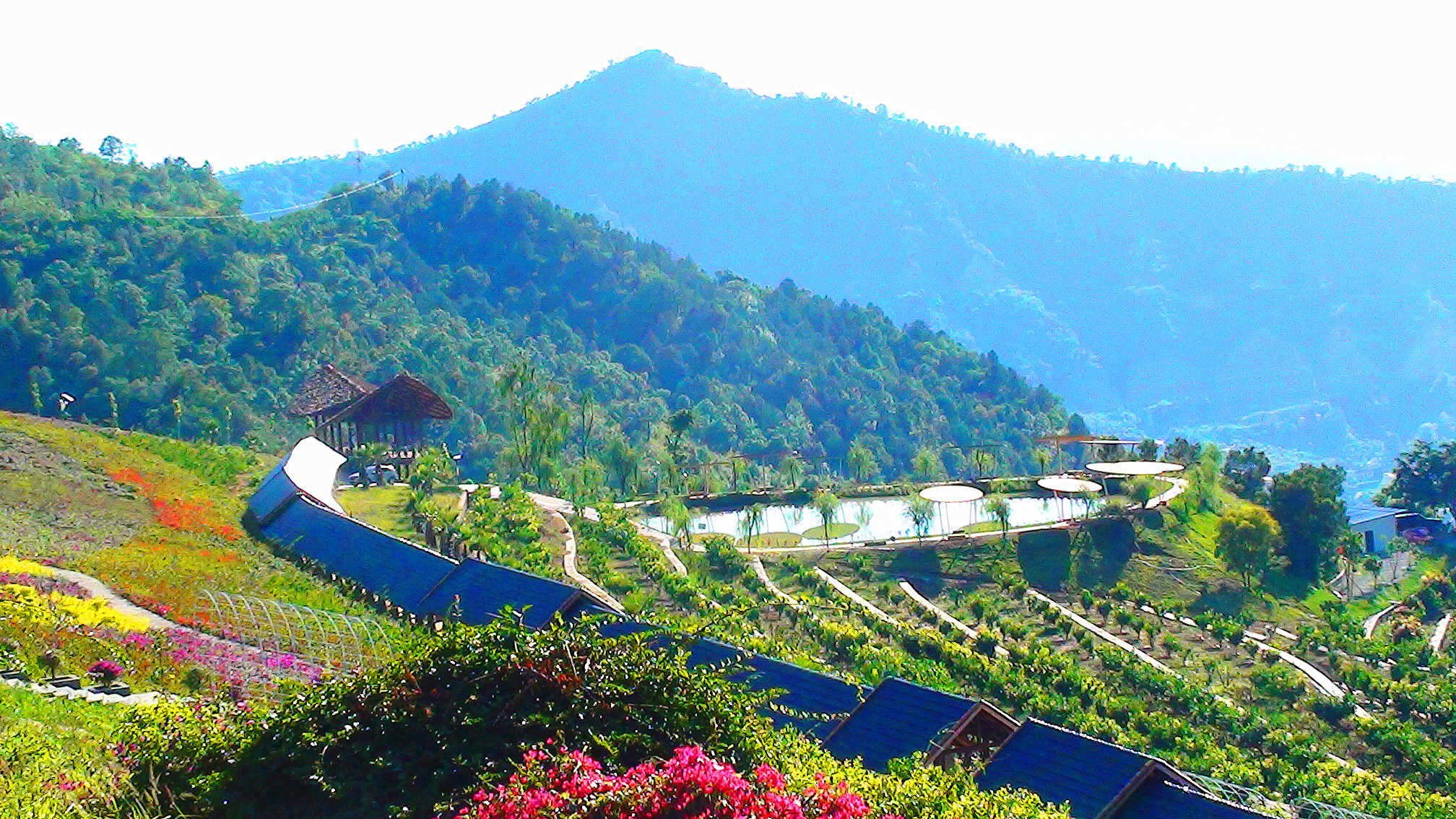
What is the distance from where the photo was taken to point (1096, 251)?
173000 millimetres

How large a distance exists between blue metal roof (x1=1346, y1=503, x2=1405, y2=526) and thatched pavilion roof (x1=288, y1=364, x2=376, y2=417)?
29128 mm

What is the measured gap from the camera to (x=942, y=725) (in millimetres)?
9859

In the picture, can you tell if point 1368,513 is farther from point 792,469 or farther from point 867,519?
point 867,519

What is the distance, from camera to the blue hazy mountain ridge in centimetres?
14400

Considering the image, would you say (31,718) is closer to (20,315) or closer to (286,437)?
(286,437)

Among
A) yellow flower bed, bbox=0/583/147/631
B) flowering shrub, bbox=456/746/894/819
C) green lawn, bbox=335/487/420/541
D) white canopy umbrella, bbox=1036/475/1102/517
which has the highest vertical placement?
flowering shrub, bbox=456/746/894/819

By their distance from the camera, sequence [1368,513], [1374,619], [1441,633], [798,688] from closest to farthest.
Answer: [798,688] < [1441,633] < [1374,619] < [1368,513]

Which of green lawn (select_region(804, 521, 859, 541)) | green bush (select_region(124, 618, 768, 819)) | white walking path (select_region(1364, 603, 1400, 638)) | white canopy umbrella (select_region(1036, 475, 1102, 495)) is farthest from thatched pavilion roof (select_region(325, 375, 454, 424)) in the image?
green bush (select_region(124, 618, 768, 819))

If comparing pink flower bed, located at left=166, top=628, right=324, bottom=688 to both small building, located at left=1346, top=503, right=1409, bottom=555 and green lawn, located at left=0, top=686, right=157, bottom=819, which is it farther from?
small building, located at left=1346, top=503, right=1409, bottom=555

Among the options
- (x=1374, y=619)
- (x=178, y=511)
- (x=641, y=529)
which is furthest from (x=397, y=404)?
(x=1374, y=619)

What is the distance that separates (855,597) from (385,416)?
42.3ft

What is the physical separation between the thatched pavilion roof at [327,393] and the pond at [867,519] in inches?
360

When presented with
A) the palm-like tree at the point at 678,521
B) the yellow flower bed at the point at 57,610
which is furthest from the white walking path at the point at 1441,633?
the yellow flower bed at the point at 57,610

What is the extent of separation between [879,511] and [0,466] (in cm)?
2002
